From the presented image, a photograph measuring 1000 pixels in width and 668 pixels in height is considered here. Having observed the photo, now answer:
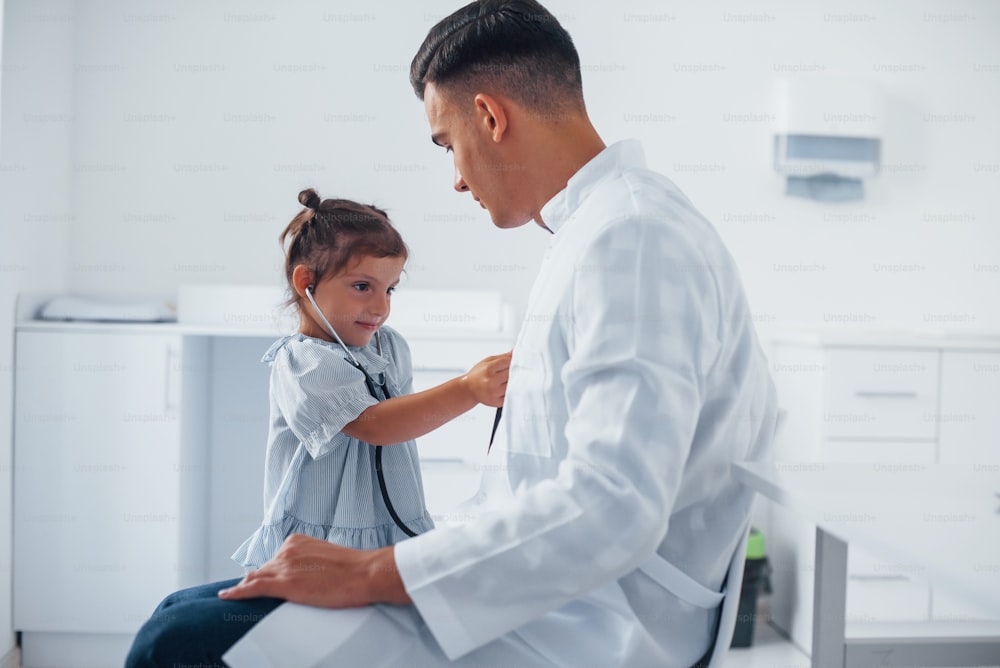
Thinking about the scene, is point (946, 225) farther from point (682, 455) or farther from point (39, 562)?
point (39, 562)

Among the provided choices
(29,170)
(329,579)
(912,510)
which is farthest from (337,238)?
(29,170)

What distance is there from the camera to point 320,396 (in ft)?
4.41

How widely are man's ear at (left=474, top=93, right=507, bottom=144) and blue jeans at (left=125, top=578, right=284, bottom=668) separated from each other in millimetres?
621

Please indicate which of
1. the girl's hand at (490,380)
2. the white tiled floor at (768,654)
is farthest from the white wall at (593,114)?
the girl's hand at (490,380)

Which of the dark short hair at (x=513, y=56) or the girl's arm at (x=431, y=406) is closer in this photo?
the dark short hair at (x=513, y=56)

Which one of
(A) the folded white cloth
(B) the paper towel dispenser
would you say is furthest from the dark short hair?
(B) the paper towel dispenser

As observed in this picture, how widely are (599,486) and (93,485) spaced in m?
2.05

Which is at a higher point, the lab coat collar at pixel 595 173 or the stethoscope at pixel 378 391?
the lab coat collar at pixel 595 173

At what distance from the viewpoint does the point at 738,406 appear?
3.03 ft

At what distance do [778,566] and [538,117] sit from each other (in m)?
2.12

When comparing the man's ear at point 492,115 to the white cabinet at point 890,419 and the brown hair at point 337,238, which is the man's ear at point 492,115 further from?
the white cabinet at point 890,419

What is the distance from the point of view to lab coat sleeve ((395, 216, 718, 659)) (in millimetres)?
797

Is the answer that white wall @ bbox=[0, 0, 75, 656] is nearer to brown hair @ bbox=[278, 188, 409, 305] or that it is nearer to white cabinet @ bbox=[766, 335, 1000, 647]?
brown hair @ bbox=[278, 188, 409, 305]

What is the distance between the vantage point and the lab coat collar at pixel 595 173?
3.51 feet
